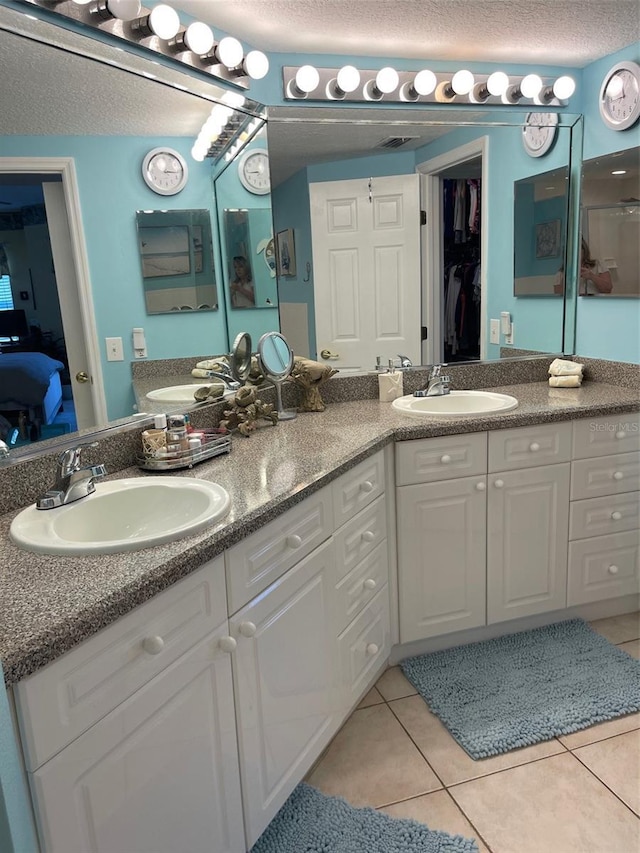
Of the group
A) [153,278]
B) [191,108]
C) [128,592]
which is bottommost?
[128,592]

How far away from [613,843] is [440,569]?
3.01 feet

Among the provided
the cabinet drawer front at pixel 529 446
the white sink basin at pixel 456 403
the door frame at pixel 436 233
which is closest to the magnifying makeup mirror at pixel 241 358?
the white sink basin at pixel 456 403

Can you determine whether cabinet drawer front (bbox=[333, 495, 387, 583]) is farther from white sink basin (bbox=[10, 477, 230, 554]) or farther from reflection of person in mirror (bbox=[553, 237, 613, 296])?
reflection of person in mirror (bbox=[553, 237, 613, 296])

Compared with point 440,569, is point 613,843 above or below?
below

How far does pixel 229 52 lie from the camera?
2023mm

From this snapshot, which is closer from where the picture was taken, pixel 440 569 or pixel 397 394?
pixel 440 569

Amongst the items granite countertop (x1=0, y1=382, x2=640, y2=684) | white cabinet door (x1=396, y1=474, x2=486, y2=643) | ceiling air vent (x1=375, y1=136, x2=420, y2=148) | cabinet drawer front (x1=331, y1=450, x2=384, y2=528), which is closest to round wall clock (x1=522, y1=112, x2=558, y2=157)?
ceiling air vent (x1=375, y1=136, x2=420, y2=148)

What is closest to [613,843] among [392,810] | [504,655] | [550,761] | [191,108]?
[550,761]

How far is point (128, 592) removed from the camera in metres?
1.03

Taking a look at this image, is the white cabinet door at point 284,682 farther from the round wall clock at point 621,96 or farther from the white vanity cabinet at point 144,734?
the round wall clock at point 621,96

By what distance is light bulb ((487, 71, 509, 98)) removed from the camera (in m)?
2.56

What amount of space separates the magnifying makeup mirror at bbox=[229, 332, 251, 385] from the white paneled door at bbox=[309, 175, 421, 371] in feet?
1.19

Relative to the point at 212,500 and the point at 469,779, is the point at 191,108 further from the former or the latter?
the point at 469,779

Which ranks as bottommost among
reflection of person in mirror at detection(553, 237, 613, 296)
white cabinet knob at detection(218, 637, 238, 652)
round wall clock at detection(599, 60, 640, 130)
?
white cabinet knob at detection(218, 637, 238, 652)
